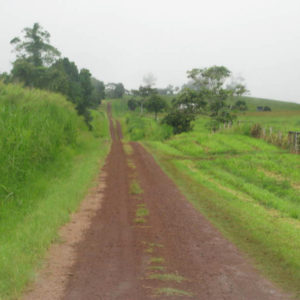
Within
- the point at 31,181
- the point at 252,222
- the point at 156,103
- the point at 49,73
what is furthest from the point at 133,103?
the point at 252,222

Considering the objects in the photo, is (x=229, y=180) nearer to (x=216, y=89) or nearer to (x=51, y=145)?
(x=51, y=145)

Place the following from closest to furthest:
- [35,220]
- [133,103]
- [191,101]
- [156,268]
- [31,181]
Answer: [156,268]
[35,220]
[31,181]
[191,101]
[133,103]

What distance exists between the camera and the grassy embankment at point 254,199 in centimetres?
584

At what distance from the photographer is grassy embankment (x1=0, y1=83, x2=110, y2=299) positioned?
5.36m

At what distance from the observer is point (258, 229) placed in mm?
7316

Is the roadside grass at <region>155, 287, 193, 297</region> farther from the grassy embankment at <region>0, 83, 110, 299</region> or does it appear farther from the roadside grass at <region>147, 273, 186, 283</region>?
the grassy embankment at <region>0, 83, 110, 299</region>

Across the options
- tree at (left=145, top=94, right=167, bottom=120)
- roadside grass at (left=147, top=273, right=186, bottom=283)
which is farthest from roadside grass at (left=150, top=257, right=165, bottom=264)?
tree at (left=145, top=94, right=167, bottom=120)

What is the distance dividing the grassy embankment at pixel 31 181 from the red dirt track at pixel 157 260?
2.46ft

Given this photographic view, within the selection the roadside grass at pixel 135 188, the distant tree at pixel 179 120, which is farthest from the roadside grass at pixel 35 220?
the distant tree at pixel 179 120

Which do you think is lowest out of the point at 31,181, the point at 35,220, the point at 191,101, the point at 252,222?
the point at 252,222

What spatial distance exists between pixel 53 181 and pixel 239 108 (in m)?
35.5

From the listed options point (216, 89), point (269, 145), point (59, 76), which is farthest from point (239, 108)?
point (59, 76)

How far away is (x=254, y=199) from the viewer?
36.3ft

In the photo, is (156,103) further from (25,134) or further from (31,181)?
(31,181)
